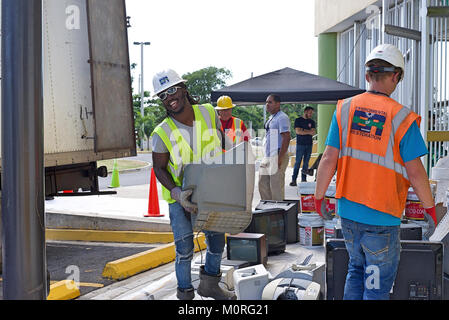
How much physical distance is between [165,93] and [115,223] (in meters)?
5.14

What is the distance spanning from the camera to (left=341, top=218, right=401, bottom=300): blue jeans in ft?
12.1

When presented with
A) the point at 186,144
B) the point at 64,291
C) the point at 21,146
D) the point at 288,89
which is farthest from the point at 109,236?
the point at 21,146

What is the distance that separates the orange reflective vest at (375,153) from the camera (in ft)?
12.1

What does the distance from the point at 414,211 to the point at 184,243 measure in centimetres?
237

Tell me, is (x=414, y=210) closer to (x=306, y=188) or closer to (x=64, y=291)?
(x=306, y=188)

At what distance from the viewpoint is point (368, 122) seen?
3746mm

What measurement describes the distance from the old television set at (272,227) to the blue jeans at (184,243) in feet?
5.79

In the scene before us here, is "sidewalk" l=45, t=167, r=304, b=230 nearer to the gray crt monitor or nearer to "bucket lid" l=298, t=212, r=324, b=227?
"bucket lid" l=298, t=212, r=324, b=227

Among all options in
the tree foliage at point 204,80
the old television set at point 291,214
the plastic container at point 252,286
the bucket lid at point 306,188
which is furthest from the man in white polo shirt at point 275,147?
the tree foliage at point 204,80

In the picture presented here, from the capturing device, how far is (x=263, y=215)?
277 inches

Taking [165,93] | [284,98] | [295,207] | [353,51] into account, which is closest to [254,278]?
[165,93]

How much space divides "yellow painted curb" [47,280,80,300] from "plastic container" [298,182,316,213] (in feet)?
9.55

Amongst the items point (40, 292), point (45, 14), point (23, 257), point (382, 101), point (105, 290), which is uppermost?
point (45, 14)
